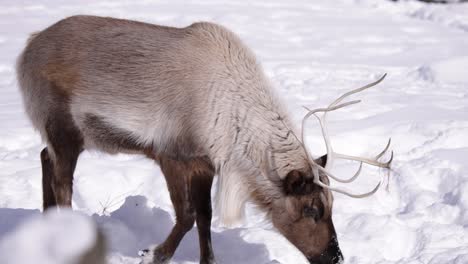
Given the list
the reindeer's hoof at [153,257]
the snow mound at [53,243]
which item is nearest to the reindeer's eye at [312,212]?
the reindeer's hoof at [153,257]

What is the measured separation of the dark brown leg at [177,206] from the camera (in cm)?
391

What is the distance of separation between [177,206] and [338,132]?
7.40 feet

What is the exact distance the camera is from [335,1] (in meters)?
12.1

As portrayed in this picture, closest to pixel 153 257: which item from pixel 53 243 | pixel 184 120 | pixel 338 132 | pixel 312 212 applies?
pixel 184 120

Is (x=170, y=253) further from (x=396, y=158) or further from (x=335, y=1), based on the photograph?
(x=335, y=1)

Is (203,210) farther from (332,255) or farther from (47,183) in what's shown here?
(47,183)

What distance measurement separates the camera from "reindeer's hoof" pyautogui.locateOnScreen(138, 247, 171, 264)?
387 centimetres

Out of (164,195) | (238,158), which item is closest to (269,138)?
(238,158)

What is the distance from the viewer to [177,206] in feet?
13.1

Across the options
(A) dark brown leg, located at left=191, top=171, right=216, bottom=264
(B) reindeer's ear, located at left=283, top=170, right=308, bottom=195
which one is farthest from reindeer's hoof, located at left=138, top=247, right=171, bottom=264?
(B) reindeer's ear, located at left=283, top=170, right=308, bottom=195

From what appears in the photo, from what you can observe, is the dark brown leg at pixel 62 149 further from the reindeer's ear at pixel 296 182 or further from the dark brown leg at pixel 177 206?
the reindeer's ear at pixel 296 182

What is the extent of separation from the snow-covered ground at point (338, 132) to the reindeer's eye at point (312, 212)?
0.37 metres

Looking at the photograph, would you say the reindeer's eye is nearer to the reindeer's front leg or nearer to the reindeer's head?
the reindeer's head

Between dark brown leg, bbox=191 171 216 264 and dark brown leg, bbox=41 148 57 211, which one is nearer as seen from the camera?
dark brown leg, bbox=191 171 216 264
